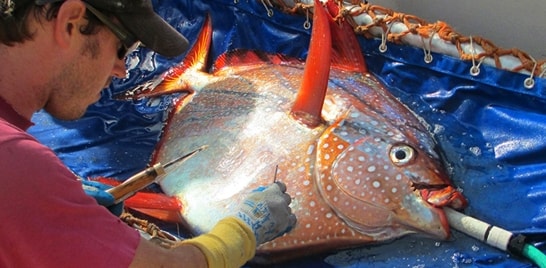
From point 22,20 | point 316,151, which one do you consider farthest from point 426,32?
point 22,20

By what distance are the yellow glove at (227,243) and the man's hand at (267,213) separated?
8 cm

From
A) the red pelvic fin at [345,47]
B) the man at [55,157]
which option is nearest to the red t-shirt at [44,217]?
the man at [55,157]

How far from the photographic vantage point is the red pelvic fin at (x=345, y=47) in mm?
2916

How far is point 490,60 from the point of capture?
103 inches

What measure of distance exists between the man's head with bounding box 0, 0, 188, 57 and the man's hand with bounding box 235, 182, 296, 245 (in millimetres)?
530

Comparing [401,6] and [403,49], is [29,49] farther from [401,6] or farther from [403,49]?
[401,6]

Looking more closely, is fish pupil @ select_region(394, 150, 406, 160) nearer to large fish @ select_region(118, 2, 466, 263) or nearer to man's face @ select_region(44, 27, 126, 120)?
large fish @ select_region(118, 2, 466, 263)

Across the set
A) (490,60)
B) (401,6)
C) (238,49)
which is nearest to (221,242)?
(490,60)

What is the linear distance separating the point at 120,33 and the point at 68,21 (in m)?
0.16

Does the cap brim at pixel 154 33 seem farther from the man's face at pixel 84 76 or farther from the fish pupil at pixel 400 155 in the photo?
the fish pupil at pixel 400 155

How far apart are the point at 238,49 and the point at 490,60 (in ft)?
4.23

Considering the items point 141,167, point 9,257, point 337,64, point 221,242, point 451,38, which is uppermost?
point 451,38

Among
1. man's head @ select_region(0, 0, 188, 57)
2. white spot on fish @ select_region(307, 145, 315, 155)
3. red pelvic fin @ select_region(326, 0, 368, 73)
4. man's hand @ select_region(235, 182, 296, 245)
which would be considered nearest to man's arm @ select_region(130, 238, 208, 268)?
man's hand @ select_region(235, 182, 296, 245)

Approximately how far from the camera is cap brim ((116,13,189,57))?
1.71 meters
